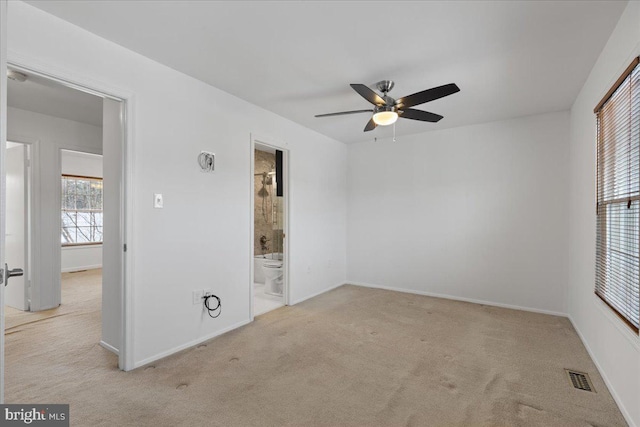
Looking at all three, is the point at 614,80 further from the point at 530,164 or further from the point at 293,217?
the point at 293,217

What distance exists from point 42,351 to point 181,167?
2045 millimetres

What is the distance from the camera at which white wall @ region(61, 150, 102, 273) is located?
661 cm

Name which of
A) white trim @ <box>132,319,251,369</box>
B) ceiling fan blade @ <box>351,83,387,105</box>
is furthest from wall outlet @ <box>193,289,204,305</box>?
ceiling fan blade @ <box>351,83,387,105</box>

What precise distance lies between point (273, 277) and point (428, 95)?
3.36m

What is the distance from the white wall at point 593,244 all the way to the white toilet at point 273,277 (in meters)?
3.59

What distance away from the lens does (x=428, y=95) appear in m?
2.66

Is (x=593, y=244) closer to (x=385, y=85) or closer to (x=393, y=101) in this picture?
(x=393, y=101)

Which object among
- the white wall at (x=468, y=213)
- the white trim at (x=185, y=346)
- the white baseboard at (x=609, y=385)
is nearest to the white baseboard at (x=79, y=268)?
the white trim at (x=185, y=346)

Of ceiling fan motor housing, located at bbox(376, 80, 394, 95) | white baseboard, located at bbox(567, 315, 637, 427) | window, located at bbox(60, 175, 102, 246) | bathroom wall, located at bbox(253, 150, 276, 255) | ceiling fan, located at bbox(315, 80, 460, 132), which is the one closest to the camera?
white baseboard, located at bbox(567, 315, 637, 427)

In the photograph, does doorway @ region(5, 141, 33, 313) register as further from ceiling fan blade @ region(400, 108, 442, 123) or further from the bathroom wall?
ceiling fan blade @ region(400, 108, 442, 123)

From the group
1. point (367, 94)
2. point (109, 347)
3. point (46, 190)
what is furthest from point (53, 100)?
point (367, 94)

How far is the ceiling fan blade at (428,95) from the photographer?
252 centimetres

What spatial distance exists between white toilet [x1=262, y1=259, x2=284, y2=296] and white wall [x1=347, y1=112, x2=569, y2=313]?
1406mm

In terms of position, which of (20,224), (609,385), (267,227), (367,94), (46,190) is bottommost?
(609,385)
